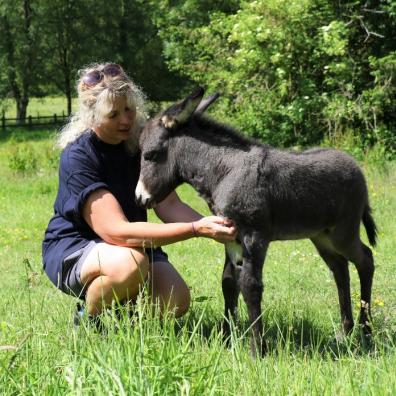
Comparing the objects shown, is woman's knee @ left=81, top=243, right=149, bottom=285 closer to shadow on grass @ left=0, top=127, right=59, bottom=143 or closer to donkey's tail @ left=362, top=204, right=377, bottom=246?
donkey's tail @ left=362, top=204, right=377, bottom=246

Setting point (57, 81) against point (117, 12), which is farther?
point (57, 81)

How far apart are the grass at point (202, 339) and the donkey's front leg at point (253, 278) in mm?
135

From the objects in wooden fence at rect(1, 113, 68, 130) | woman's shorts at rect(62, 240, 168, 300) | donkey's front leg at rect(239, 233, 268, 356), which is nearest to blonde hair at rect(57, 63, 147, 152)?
woman's shorts at rect(62, 240, 168, 300)

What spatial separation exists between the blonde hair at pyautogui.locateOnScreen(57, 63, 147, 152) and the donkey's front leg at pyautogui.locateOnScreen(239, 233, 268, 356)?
110 cm

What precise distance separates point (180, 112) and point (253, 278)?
3.56ft

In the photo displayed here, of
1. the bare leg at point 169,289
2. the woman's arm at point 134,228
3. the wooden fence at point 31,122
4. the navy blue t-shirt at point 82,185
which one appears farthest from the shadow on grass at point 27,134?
the woman's arm at point 134,228

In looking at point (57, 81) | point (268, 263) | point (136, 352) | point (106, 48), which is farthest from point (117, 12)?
point (136, 352)

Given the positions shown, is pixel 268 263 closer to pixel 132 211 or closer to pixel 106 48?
pixel 132 211

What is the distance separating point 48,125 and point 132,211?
34019 millimetres

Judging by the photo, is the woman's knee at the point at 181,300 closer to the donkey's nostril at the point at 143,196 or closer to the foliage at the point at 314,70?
the donkey's nostril at the point at 143,196

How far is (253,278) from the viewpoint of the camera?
13.1 feet

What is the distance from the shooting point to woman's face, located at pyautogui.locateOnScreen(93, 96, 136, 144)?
430 centimetres

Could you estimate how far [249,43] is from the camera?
13547 mm

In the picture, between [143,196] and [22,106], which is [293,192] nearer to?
[143,196]
